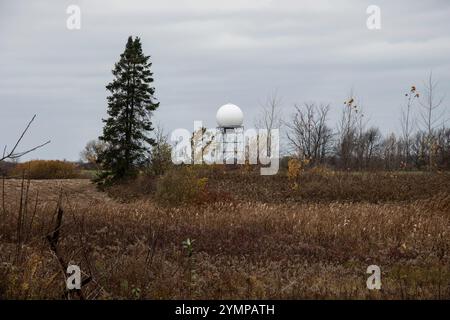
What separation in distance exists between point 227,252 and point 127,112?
954 inches

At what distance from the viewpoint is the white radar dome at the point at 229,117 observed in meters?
43.5

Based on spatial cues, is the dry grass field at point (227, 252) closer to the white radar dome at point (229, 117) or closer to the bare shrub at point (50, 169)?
the white radar dome at point (229, 117)

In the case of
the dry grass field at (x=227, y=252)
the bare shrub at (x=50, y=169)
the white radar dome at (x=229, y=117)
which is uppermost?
the white radar dome at (x=229, y=117)

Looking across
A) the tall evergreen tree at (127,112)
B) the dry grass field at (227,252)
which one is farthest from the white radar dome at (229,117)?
the dry grass field at (227,252)

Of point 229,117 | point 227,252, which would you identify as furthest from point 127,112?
point 227,252

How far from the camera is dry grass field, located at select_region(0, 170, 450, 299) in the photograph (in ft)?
23.5

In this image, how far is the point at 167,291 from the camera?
7.40m

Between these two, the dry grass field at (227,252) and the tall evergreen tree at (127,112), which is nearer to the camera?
the dry grass field at (227,252)

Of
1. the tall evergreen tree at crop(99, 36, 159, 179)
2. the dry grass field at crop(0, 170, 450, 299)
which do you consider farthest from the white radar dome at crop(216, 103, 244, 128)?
the dry grass field at crop(0, 170, 450, 299)

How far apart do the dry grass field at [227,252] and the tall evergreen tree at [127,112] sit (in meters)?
13.8
